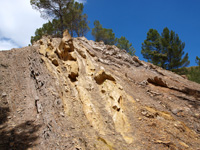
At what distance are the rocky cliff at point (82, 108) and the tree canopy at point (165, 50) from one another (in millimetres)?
10282

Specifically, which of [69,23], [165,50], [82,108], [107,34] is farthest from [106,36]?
[82,108]

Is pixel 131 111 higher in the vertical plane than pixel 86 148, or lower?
higher

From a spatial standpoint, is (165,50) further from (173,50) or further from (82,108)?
(82,108)

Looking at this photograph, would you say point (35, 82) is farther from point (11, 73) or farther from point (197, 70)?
point (197, 70)

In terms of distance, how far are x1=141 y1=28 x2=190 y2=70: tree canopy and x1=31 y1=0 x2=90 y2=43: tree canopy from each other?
1033 centimetres

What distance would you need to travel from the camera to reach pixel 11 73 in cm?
592

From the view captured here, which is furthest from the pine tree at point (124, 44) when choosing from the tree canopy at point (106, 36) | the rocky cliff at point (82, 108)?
the rocky cliff at point (82, 108)

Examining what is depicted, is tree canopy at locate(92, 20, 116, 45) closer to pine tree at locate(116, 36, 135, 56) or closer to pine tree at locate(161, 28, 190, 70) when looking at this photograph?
pine tree at locate(116, 36, 135, 56)

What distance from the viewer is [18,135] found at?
10.9 ft

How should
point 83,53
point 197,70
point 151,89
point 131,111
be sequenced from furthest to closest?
point 197,70 < point 83,53 < point 151,89 < point 131,111

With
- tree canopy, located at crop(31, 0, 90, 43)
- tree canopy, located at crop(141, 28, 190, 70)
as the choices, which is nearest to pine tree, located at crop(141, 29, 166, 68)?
tree canopy, located at crop(141, 28, 190, 70)

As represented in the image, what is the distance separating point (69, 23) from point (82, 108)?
16638mm

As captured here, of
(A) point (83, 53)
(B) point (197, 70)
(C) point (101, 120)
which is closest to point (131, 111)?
(C) point (101, 120)

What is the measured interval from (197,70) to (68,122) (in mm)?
16099
